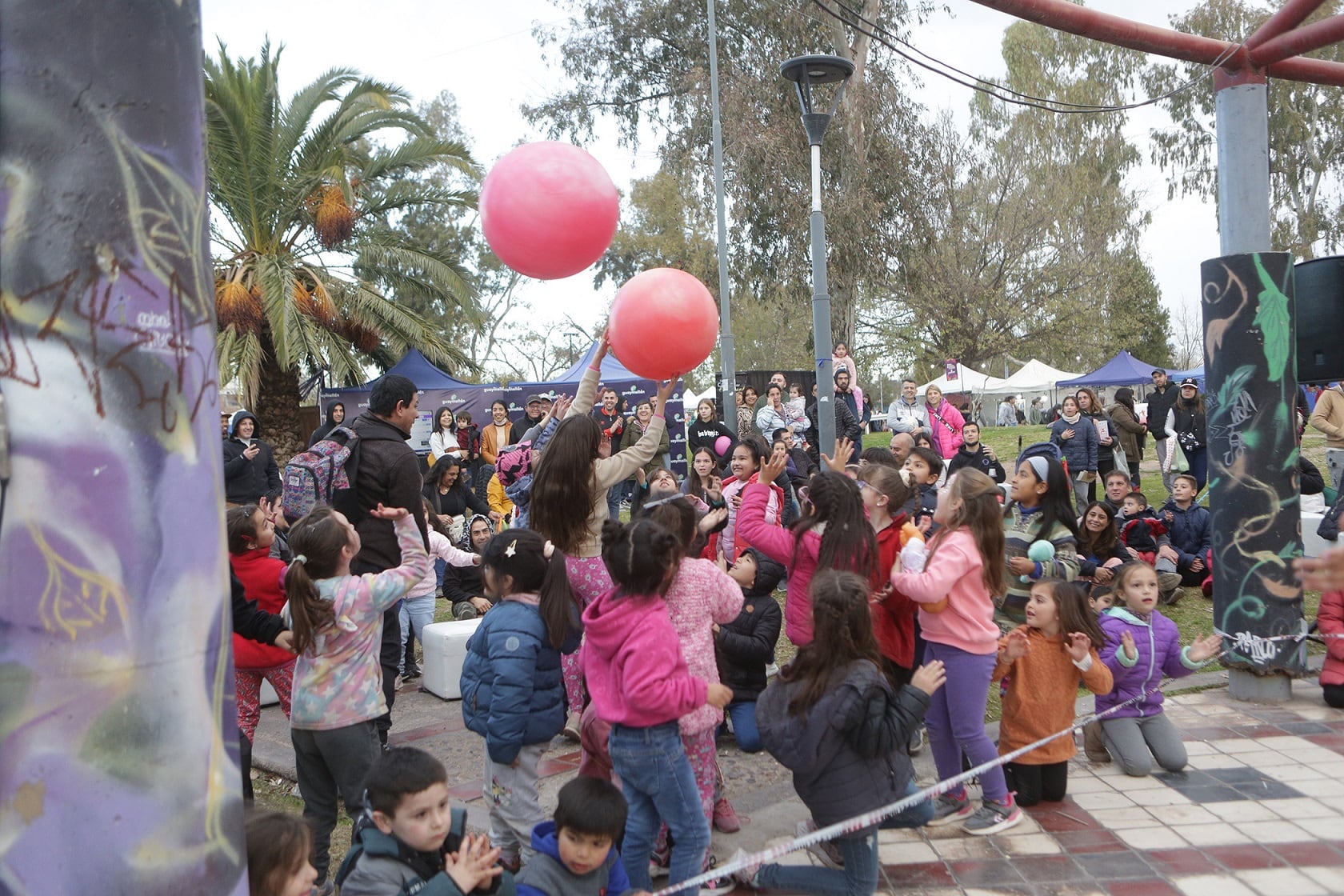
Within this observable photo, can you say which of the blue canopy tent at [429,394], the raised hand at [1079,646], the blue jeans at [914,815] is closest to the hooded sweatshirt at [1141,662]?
the raised hand at [1079,646]

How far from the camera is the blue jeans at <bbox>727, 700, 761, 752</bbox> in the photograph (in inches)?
177

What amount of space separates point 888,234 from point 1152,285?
33302mm

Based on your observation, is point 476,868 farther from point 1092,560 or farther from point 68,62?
point 1092,560

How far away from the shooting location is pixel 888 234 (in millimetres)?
24094

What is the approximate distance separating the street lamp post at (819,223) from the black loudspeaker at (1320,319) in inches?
163

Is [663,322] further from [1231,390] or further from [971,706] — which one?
[1231,390]

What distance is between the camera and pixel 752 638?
4680mm

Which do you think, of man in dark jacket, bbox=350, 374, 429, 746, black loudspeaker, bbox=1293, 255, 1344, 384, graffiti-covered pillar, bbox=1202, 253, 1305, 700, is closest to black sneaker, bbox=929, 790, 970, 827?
graffiti-covered pillar, bbox=1202, 253, 1305, 700

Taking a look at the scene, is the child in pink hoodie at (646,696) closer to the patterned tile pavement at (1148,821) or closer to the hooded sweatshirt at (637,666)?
the hooded sweatshirt at (637,666)

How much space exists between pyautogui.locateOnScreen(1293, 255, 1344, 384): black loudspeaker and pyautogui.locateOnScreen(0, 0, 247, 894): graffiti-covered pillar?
6.22 m

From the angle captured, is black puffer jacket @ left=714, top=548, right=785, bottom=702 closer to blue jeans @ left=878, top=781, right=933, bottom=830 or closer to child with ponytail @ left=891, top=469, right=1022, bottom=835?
child with ponytail @ left=891, top=469, right=1022, bottom=835

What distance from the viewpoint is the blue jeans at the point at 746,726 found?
4.50 meters

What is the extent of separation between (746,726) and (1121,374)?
26.3 meters

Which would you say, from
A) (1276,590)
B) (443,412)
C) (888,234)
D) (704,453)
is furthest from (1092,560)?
(888,234)
